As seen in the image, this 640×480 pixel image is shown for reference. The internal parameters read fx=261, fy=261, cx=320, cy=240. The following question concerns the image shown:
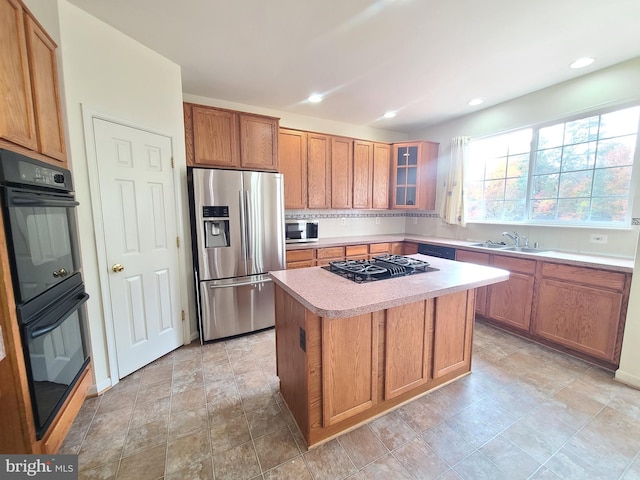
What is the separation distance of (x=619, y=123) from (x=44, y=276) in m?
4.52

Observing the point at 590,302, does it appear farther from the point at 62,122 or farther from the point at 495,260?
the point at 62,122

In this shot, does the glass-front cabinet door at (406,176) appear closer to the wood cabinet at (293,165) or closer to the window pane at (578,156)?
the wood cabinet at (293,165)

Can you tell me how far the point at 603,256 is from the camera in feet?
8.19

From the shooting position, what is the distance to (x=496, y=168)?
11.5 ft

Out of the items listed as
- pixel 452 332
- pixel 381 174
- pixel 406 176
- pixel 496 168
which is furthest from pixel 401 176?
pixel 452 332

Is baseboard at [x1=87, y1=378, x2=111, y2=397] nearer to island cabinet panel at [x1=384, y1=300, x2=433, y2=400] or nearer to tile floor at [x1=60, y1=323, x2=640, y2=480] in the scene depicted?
tile floor at [x1=60, y1=323, x2=640, y2=480]

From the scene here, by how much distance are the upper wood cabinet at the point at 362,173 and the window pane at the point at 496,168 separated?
5.25 ft

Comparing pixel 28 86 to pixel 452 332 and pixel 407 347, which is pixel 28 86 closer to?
pixel 407 347

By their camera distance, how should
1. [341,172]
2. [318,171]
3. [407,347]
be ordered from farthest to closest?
[341,172], [318,171], [407,347]

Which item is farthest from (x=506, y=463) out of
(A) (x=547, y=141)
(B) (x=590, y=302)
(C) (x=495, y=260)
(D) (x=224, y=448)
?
(A) (x=547, y=141)

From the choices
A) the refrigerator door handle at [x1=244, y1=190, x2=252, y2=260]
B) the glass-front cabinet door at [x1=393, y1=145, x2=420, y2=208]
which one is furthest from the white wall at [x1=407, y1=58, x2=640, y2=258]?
the refrigerator door handle at [x1=244, y1=190, x2=252, y2=260]

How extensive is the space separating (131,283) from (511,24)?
11.4 ft

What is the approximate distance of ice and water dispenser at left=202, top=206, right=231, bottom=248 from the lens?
8.36 ft

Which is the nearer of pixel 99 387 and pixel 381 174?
pixel 99 387
